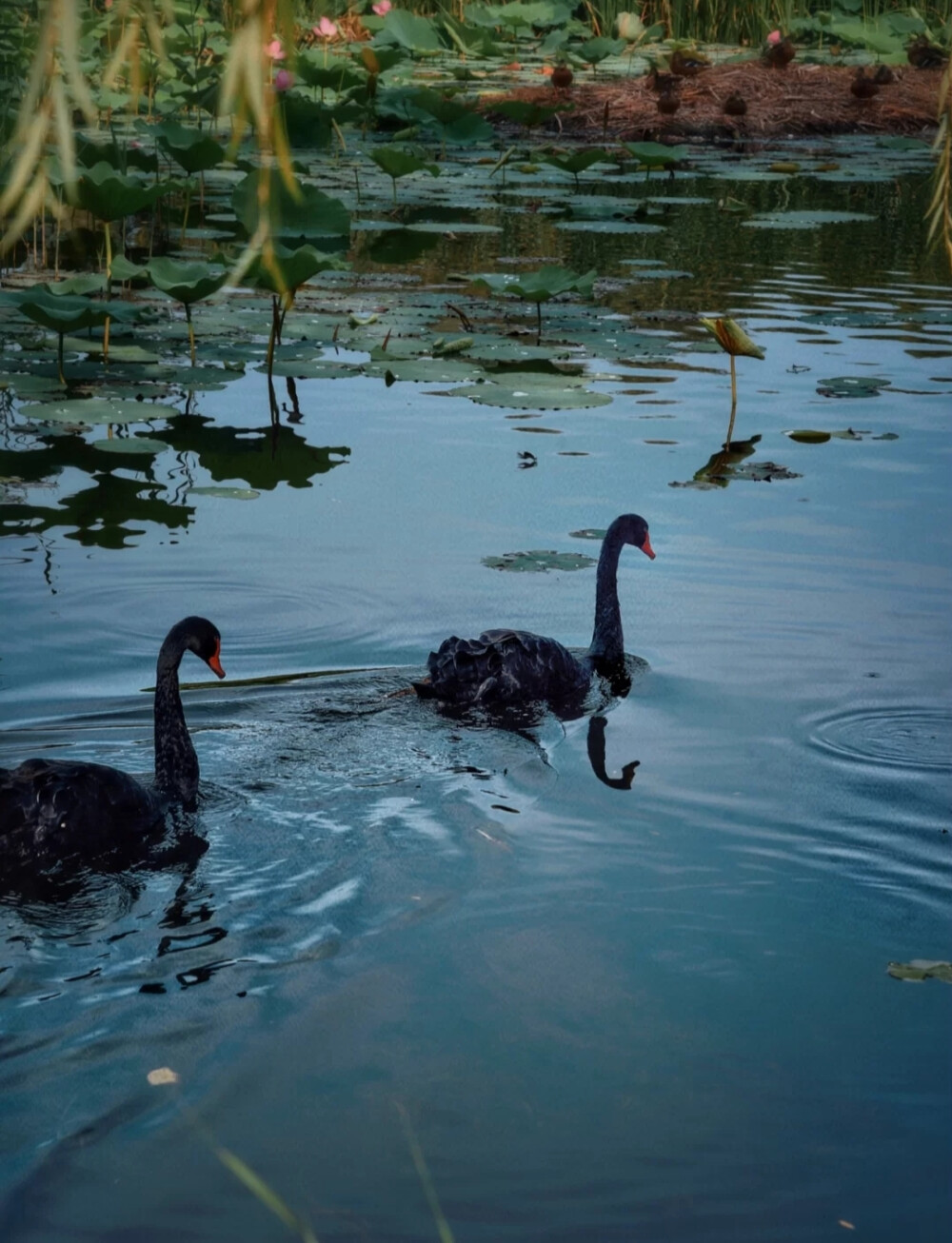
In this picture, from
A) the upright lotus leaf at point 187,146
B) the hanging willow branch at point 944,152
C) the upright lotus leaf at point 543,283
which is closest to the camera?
the hanging willow branch at point 944,152

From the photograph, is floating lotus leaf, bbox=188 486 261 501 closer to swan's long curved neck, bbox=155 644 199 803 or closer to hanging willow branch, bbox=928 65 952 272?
swan's long curved neck, bbox=155 644 199 803

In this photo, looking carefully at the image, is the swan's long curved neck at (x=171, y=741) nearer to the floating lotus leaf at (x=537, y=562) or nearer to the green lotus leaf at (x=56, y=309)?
the floating lotus leaf at (x=537, y=562)

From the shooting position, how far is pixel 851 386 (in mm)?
9422

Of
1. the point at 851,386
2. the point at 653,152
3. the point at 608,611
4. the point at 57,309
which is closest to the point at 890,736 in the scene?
the point at 608,611

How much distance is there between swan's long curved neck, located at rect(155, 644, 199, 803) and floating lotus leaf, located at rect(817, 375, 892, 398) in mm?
5429

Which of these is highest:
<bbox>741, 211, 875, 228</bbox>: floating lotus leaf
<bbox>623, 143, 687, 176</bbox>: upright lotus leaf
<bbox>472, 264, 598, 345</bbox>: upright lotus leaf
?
<bbox>623, 143, 687, 176</bbox>: upright lotus leaf

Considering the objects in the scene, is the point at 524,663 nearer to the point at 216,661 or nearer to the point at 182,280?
the point at 216,661

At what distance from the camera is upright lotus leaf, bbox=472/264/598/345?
9.55m

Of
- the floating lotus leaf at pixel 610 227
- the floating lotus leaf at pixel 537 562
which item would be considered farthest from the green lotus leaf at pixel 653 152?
the floating lotus leaf at pixel 537 562

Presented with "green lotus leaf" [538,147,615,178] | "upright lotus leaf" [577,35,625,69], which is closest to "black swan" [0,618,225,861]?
"green lotus leaf" [538,147,615,178]

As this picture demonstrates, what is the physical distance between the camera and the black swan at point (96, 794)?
450 centimetres

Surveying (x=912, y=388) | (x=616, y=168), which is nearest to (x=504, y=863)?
(x=912, y=388)

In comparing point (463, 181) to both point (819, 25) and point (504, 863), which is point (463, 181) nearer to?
point (819, 25)

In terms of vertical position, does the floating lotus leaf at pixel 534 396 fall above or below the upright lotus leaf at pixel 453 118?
below
